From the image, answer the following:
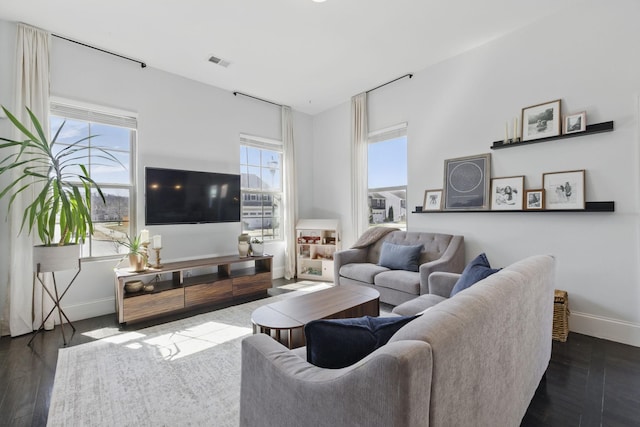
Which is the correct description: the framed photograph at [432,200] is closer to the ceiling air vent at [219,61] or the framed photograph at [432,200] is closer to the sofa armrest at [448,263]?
the sofa armrest at [448,263]

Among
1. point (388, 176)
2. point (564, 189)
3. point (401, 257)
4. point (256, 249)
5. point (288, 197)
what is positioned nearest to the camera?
point (564, 189)

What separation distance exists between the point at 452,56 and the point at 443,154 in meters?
1.19

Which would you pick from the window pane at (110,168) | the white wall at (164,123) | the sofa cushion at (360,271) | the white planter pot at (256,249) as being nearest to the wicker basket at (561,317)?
the sofa cushion at (360,271)

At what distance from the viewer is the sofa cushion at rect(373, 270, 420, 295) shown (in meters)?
3.03

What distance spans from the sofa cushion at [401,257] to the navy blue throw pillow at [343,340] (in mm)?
2524

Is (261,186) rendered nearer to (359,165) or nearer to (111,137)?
(359,165)

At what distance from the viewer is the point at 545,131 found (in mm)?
2877

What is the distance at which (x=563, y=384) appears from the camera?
1936 mm

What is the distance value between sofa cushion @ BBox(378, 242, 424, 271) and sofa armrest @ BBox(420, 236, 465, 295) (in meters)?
0.19

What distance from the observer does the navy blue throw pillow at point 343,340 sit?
3.26 feet

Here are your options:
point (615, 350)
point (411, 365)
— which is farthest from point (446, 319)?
point (615, 350)

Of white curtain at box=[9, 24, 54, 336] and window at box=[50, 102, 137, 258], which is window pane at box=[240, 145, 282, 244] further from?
white curtain at box=[9, 24, 54, 336]

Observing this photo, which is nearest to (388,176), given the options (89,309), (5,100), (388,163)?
(388,163)

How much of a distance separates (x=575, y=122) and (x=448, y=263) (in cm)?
176
